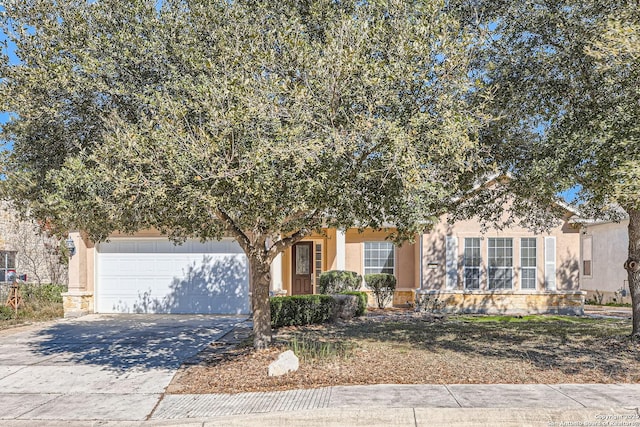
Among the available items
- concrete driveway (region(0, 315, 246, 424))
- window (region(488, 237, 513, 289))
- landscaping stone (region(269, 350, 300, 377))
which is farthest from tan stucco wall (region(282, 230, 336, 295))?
landscaping stone (region(269, 350, 300, 377))

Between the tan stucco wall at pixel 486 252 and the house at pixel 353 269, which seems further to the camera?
the tan stucco wall at pixel 486 252

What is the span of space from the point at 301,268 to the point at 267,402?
13805 mm

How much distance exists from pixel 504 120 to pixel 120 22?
6.40 metres

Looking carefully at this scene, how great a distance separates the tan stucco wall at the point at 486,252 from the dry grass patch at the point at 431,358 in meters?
4.31

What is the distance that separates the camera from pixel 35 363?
396 inches

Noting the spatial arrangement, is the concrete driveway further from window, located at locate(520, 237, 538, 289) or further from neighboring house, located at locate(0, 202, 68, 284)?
window, located at locate(520, 237, 538, 289)

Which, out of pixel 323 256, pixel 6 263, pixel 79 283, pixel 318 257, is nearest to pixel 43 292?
pixel 6 263

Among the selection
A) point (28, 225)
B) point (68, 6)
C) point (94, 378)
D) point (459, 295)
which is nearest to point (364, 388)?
point (94, 378)

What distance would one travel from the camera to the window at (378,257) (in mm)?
20188

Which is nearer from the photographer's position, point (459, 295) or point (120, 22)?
point (120, 22)

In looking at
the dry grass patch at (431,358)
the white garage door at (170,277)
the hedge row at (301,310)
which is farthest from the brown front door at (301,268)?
the dry grass patch at (431,358)

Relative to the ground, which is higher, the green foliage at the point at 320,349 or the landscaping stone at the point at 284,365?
the landscaping stone at the point at 284,365

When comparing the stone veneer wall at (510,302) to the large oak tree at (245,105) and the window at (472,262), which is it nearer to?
the window at (472,262)

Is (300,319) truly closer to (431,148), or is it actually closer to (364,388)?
(364,388)
